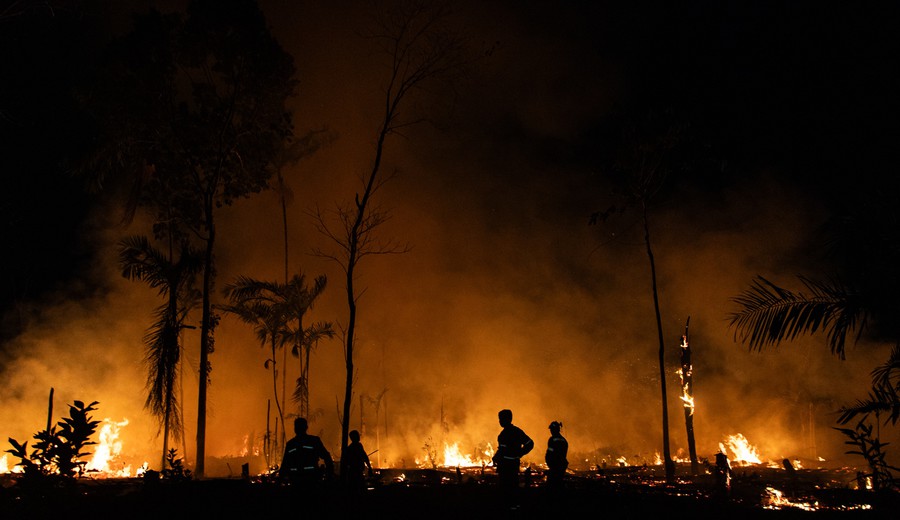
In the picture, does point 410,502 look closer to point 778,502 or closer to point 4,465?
point 778,502

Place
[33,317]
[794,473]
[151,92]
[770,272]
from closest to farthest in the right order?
[151,92]
[794,473]
[33,317]
[770,272]

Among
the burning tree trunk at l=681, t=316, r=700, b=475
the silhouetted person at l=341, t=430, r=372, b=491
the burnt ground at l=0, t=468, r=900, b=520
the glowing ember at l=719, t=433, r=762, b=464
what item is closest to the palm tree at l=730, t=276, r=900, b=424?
the burnt ground at l=0, t=468, r=900, b=520

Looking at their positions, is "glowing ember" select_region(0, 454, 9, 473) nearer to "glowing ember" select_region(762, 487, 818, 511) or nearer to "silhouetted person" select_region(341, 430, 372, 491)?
"silhouetted person" select_region(341, 430, 372, 491)

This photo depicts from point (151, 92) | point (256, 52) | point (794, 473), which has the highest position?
point (256, 52)

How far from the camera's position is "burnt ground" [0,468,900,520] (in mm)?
9102

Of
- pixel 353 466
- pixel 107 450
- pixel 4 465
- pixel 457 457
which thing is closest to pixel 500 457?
pixel 353 466

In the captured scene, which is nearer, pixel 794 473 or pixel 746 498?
pixel 746 498

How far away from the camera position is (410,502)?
1077 cm

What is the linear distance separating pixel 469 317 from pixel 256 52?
78.5 feet

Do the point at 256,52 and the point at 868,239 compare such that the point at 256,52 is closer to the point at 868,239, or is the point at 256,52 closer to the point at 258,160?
the point at 258,160

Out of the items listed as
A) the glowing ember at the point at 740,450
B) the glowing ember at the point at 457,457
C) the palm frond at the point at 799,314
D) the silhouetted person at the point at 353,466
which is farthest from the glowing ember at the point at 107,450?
the glowing ember at the point at 740,450

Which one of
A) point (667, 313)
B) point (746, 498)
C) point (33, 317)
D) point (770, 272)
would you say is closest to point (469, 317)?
point (667, 313)

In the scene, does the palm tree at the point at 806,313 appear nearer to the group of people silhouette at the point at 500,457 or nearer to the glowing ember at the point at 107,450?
the group of people silhouette at the point at 500,457

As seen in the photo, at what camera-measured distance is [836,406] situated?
2808cm
